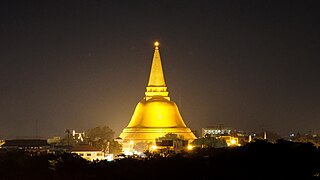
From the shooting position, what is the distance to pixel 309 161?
5303 cm

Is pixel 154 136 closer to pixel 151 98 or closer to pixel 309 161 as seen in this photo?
pixel 151 98

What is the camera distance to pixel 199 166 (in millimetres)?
54844

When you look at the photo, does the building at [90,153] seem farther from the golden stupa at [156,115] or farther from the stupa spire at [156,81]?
the stupa spire at [156,81]

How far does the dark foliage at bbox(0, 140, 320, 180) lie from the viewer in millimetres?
A: 51875

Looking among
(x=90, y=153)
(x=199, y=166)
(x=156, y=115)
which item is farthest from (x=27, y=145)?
(x=199, y=166)

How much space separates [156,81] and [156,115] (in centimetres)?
266

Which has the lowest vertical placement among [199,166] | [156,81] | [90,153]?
[199,166]

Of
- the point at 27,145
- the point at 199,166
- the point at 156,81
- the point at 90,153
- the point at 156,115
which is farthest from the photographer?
the point at 27,145

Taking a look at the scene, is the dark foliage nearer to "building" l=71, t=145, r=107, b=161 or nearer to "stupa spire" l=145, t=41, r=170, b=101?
"building" l=71, t=145, r=107, b=161

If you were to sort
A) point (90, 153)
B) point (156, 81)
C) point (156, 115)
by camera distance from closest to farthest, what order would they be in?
point (90, 153), point (156, 115), point (156, 81)

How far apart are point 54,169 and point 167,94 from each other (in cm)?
2833

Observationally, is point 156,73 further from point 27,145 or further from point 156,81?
point 27,145

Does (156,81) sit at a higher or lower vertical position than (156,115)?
higher

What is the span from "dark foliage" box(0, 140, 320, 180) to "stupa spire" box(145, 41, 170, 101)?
23.4 m
